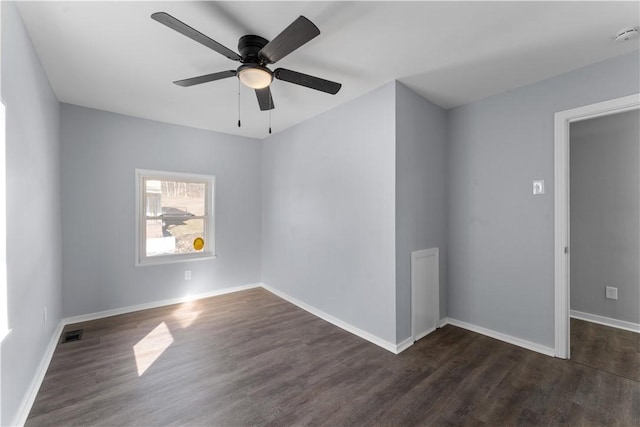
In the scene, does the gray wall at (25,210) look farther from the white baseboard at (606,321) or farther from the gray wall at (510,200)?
the white baseboard at (606,321)

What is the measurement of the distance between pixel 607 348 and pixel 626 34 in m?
2.69

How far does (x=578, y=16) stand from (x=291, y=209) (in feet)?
11.0

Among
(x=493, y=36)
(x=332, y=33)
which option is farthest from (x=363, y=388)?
(x=493, y=36)

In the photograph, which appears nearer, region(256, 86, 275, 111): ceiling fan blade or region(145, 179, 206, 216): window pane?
region(256, 86, 275, 111): ceiling fan blade

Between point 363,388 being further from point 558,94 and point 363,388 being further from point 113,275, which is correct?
point 113,275

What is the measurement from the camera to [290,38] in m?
1.61

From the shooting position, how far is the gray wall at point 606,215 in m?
3.01

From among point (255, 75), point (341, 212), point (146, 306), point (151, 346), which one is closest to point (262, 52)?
point (255, 75)

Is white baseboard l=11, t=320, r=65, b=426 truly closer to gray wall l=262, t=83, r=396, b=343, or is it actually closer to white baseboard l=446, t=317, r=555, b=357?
gray wall l=262, t=83, r=396, b=343

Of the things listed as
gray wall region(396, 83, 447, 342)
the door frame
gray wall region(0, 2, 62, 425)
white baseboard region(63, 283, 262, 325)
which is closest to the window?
white baseboard region(63, 283, 262, 325)

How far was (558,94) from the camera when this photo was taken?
8.29 ft

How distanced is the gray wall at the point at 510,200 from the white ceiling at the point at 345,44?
0.19 metres

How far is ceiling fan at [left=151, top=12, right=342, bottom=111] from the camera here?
1.53m

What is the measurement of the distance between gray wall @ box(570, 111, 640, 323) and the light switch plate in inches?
50.6
